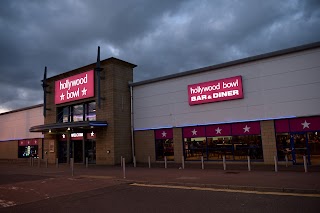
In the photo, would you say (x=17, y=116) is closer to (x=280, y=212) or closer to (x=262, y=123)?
(x=262, y=123)

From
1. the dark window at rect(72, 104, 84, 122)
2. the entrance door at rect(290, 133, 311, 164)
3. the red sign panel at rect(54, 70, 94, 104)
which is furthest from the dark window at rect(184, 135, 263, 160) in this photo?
the dark window at rect(72, 104, 84, 122)

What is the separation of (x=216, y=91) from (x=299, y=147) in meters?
7.12

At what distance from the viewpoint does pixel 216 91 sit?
21641mm

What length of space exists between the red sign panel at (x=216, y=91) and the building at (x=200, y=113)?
77 millimetres

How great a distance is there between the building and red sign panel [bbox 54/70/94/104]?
195 millimetres

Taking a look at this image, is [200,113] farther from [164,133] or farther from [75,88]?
[75,88]

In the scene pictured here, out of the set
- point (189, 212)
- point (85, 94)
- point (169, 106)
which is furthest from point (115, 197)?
point (85, 94)

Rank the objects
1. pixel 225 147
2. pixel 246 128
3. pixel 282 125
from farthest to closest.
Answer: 1. pixel 225 147
2. pixel 246 128
3. pixel 282 125

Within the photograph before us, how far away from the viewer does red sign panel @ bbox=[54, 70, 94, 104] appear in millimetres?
26750

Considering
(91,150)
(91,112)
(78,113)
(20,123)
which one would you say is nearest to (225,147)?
(91,150)

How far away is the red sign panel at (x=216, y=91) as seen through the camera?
20.7m

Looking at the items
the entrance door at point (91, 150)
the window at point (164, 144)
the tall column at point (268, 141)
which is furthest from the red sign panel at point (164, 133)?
the tall column at point (268, 141)

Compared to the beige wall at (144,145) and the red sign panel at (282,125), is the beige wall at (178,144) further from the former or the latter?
the red sign panel at (282,125)

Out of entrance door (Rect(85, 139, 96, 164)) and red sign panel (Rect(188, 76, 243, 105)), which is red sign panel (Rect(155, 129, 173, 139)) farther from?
entrance door (Rect(85, 139, 96, 164))
